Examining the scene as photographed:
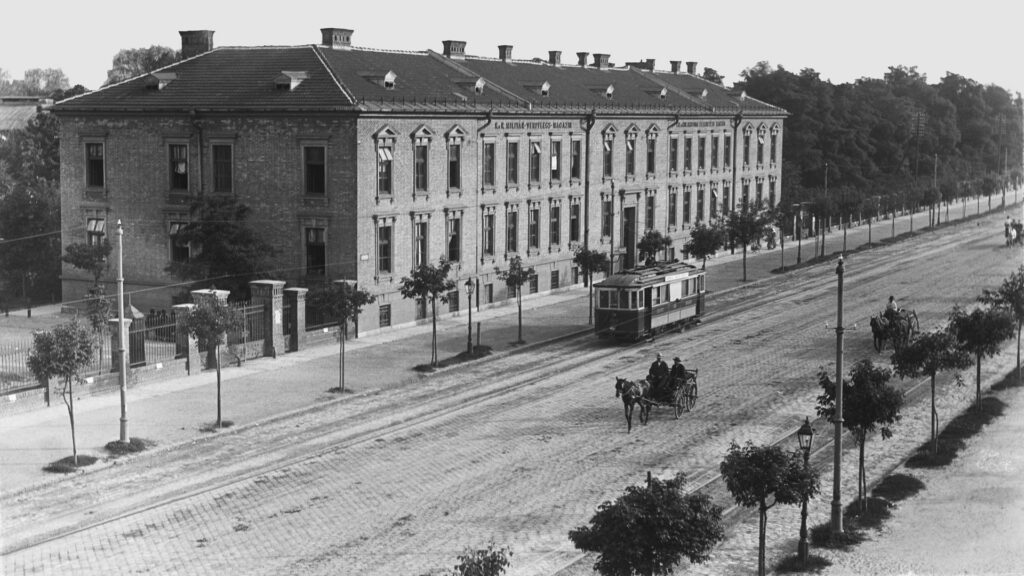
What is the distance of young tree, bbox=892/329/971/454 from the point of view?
109 ft

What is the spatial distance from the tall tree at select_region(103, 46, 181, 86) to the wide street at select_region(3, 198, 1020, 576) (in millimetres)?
49085

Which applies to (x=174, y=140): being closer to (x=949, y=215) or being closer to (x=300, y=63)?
(x=300, y=63)

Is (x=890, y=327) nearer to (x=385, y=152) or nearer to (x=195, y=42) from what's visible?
(x=385, y=152)

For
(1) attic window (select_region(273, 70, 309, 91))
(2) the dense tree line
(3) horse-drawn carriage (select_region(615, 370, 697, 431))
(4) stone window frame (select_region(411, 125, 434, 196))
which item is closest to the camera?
(3) horse-drawn carriage (select_region(615, 370, 697, 431))

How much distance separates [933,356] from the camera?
3319cm

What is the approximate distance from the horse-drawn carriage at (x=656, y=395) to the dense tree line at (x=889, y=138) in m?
48.4

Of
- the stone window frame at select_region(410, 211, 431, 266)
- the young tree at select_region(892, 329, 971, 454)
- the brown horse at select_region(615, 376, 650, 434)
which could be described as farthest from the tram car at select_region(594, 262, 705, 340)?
the young tree at select_region(892, 329, 971, 454)

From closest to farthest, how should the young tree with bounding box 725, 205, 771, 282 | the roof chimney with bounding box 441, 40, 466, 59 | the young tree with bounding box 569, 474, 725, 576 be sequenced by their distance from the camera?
the young tree with bounding box 569, 474, 725, 576 < the roof chimney with bounding box 441, 40, 466, 59 < the young tree with bounding box 725, 205, 771, 282

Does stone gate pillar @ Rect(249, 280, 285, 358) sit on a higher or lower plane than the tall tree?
lower

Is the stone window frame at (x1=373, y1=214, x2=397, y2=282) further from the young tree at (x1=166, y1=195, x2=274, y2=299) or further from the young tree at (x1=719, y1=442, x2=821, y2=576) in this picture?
the young tree at (x1=719, y1=442, x2=821, y2=576)

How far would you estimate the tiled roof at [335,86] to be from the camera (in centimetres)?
5138

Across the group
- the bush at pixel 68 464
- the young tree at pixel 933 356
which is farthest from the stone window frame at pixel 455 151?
the bush at pixel 68 464

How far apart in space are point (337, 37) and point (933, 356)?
3247cm

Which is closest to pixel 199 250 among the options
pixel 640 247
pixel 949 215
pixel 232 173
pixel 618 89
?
pixel 232 173
